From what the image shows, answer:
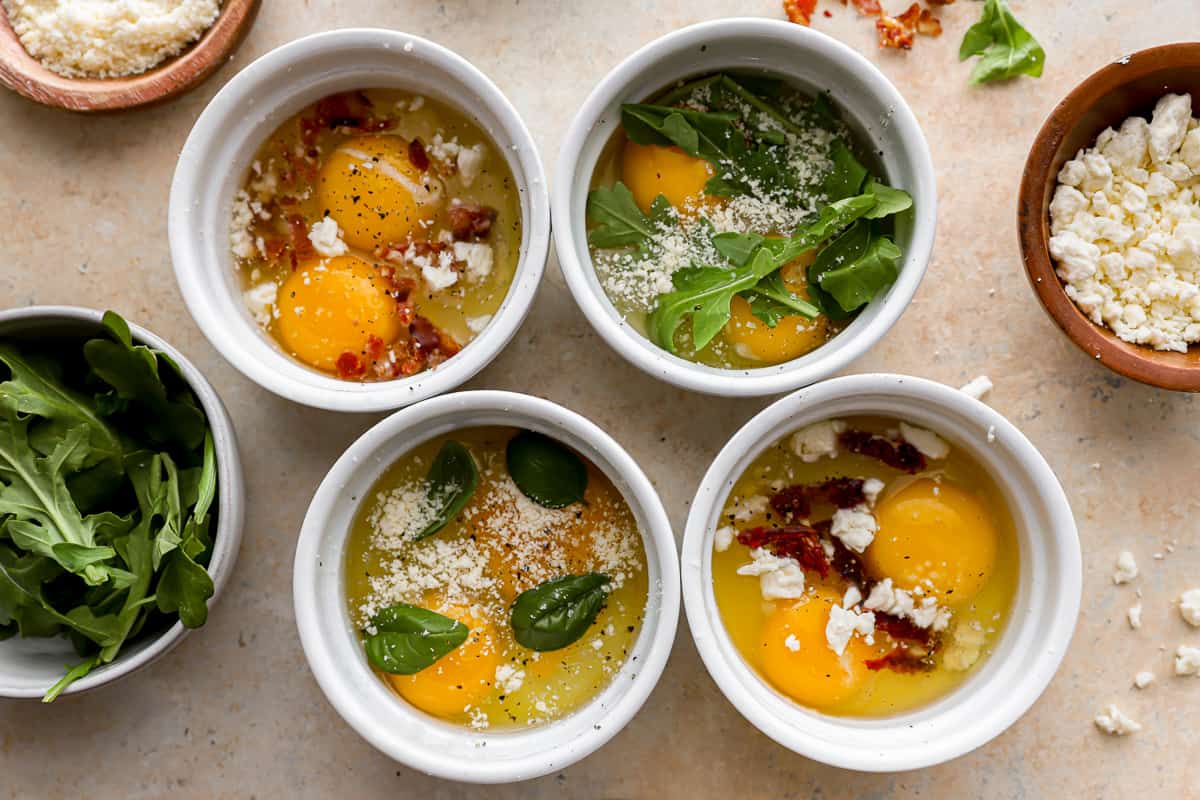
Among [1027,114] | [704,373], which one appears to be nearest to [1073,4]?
[1027,114]

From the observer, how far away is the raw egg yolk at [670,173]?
5.24 ft

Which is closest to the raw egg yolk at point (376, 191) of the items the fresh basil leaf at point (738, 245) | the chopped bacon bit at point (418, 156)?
the chopped bacon bit at point (418, 156)

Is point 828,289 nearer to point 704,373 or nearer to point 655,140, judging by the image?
point 704,373

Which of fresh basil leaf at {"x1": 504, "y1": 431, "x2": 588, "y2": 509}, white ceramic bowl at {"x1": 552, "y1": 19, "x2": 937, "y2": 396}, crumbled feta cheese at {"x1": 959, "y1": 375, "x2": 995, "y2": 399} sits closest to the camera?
white ceramic bowl at {"x1": 552, "y1": 19, "x2": 937, "y2": 396}

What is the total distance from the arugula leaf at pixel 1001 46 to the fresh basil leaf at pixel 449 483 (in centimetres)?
105

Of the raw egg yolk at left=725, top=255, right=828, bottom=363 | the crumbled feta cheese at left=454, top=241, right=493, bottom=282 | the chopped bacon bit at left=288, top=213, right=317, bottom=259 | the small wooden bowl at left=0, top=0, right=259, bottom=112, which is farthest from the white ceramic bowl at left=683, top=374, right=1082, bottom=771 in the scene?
the small wooden bowl at left=0, top=0, right=259, bottom=112

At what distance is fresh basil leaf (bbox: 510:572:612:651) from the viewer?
5.15 ft

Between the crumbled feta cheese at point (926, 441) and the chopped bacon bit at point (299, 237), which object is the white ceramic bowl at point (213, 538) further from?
the crumbled feta cheese at point (926, 441)

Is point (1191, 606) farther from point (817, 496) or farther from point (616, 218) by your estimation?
point (616, 218)

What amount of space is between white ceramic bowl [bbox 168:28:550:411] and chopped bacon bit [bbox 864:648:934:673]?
0.77 m

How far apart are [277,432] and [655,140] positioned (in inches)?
30.9

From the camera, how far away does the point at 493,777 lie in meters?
1.48

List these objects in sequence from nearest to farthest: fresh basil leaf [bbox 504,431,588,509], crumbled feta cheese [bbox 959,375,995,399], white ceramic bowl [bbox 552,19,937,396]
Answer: white ceramic bowl [bbox 552,19,937,396], fresh basil leaf [bbox 504,431,588,509], crumbled feta cheese [bbox 959,375,995,399]

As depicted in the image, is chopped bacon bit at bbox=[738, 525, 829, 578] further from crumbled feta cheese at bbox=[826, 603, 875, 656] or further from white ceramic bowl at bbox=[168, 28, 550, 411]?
white ceramic bowl at bbox=[168, 28, 550, 411]
